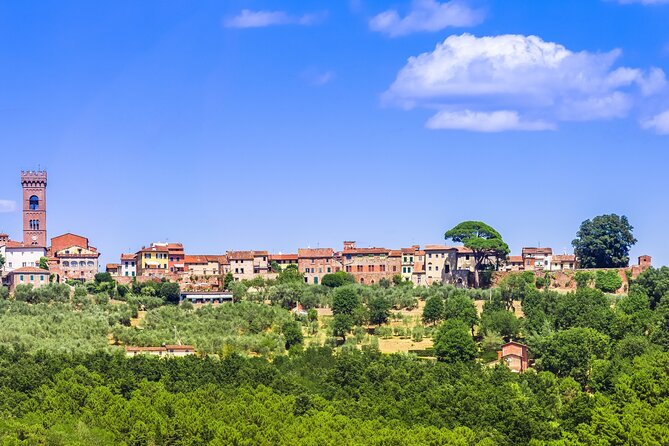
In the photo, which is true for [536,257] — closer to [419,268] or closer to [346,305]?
[419,268]

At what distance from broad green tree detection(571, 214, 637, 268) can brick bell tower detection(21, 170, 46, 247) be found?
4450 centimetres

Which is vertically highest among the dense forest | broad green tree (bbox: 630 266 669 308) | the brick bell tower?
the brick bell tower

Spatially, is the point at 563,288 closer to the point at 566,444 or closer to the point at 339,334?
the point at 339,334

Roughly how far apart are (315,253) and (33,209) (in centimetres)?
2425

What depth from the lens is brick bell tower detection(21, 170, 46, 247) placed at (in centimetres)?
10612

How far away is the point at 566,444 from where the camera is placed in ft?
171

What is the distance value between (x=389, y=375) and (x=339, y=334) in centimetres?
1830

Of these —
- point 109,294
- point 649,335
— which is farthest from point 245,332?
point 649,335

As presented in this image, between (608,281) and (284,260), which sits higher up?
(284,260)

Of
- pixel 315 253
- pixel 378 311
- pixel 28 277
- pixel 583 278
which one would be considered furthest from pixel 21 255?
pixel 583 278

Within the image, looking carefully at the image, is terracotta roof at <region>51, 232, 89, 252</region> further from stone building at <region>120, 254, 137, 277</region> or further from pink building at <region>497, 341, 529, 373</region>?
pink building at <region>497, 341, 529, 373</region>

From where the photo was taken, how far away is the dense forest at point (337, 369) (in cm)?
5281

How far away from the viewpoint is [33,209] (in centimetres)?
10681

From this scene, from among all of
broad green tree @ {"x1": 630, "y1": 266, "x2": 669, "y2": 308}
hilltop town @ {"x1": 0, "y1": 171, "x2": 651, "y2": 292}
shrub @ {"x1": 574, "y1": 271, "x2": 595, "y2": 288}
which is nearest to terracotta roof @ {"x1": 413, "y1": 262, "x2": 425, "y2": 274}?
hilltop town @ {"x1": 0, "y1": 171, "x2": 651, "y2": 292}
